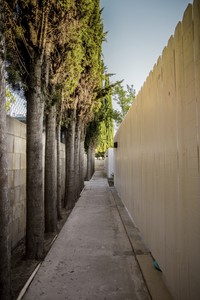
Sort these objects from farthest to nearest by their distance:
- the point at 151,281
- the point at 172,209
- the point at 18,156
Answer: the point at 18,156
the point at 151,281
the point at 172,209

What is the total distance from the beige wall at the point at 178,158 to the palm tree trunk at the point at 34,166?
188 centimetres

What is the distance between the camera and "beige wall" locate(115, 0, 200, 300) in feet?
6.84

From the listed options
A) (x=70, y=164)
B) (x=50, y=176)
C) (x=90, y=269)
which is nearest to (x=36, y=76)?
(x=50, y=176)

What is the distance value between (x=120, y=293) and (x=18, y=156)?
3074 millimetres

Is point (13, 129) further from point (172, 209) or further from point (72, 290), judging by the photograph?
point (172, 209)

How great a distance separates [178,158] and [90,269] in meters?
2.23

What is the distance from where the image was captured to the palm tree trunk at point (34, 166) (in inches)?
175

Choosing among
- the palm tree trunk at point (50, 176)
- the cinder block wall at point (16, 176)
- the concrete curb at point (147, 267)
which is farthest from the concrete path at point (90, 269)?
the cinder block wall at point (16, 176)

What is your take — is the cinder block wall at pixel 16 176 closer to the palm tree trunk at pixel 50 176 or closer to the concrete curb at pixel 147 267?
the palm tree trunk at pixel 50 176

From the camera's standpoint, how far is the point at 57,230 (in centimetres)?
631

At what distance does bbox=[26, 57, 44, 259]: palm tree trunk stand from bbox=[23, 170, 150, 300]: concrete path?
1.50 ft

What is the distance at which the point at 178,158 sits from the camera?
2.57 metres

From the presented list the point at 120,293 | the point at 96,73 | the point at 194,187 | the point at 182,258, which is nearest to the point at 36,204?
the point at 120,293

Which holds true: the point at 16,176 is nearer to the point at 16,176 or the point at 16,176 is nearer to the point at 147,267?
the point at 16,176
